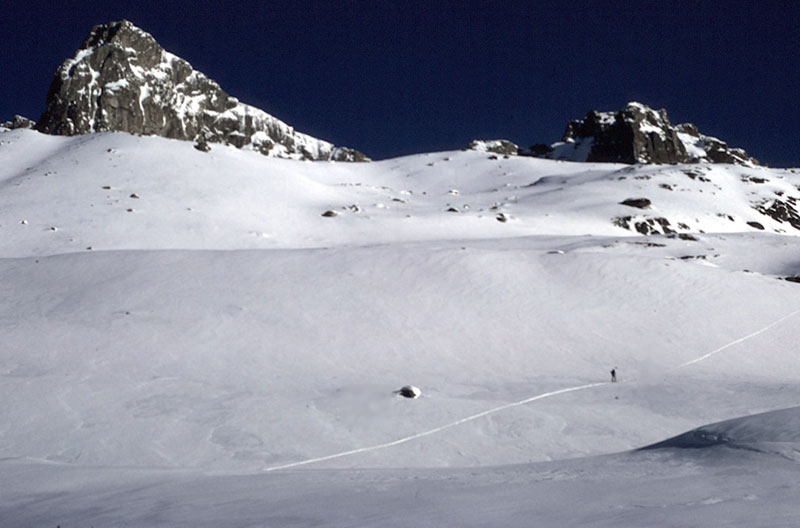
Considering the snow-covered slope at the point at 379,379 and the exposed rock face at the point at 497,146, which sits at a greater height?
the exposed rock face at the point at 497,146

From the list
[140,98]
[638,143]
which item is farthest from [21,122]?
[638,143]

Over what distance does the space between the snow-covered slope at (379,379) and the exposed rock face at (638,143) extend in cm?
11148

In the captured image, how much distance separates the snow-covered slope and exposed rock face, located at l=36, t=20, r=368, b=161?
303ft

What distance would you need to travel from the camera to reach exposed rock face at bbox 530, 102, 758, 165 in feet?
438

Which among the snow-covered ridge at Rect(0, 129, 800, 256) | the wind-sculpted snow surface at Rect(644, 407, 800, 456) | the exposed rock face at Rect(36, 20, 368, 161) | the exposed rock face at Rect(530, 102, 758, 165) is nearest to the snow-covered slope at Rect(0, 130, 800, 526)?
the wind-sculpted snow surface at Rect(644, 407, 800, 456)

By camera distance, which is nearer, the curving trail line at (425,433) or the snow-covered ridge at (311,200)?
the curving trail line at (425,433)

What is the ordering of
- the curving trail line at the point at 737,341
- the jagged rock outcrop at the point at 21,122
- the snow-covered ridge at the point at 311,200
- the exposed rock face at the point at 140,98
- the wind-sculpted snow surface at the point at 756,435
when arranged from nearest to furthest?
the wind-sculpted snow surface at the point at 756,435 < the curving trail line at the point at 737,341 < the snow-covered ridge at the point at 311,200 < the exposed rock face at the point at 140,98 < the jagged rock outcrop at the point at 21,122

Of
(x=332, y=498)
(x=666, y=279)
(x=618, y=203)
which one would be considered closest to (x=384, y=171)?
(x=618, y=203)

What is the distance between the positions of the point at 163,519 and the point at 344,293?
12867 millimetres

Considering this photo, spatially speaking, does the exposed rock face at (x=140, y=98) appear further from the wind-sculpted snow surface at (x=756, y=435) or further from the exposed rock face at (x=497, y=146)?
the wind-sculpted snow surface at (x=756, y=435)

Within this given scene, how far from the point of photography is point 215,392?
11250mm

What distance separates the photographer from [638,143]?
133 metres

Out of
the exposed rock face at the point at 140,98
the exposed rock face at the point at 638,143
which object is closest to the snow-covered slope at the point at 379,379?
the exposed rock face at the point at 140,98

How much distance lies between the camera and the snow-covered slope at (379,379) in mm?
5520
